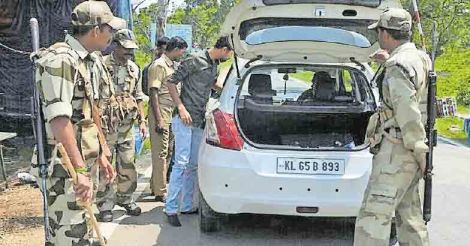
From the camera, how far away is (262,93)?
21.7 feet

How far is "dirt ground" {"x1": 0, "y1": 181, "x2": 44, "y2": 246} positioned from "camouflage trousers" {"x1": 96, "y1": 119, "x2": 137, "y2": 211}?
678mm

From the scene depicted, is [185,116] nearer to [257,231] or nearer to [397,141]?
[257,231]

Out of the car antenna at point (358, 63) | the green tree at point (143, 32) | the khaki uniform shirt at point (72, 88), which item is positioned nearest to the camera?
the khaki uniform shirt at point (72, 88)

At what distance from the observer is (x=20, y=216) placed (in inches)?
246

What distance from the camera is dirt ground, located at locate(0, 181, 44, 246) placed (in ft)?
18.0

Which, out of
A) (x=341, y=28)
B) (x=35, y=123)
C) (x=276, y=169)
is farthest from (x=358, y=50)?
(x=35, y=123)

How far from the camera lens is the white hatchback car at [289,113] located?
5.16m

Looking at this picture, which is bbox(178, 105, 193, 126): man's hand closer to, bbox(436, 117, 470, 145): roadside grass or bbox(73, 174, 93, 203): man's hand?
bbox(73, 174, 93, 203): man's hand

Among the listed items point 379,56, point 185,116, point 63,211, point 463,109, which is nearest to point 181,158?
point 185,116

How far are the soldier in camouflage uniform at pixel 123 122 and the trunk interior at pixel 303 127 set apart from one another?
111 cm

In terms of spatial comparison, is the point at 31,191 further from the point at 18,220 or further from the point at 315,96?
the point at 315,96

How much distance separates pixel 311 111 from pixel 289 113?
16.9 inches

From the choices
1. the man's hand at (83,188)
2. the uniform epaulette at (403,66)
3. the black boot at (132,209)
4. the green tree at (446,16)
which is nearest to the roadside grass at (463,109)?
the green tree at (446,16)

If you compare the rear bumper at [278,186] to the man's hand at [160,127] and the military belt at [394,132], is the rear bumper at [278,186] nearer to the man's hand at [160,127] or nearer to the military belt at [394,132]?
the military belt at [394,132]
